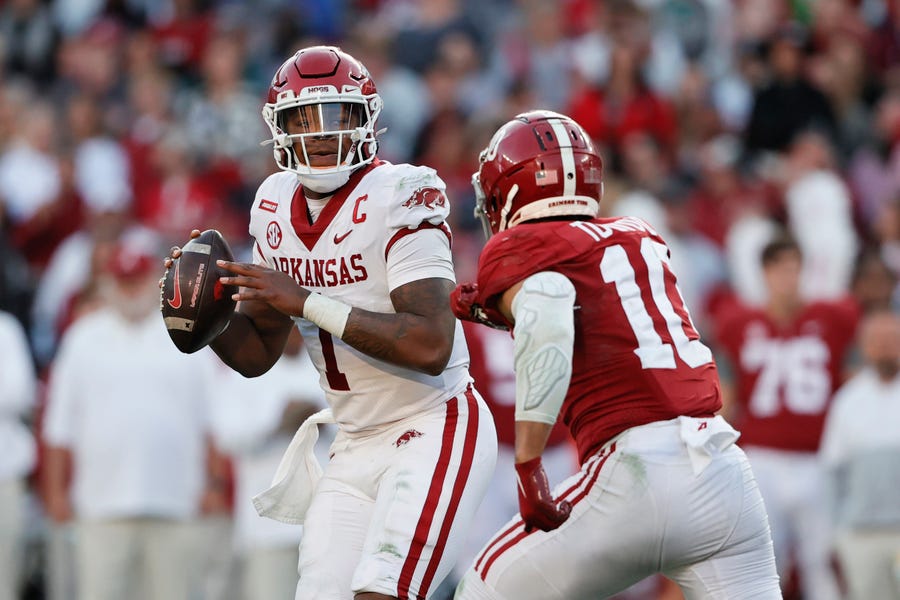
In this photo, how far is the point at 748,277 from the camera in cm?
956

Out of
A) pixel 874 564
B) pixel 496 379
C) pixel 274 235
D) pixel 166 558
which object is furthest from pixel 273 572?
pixel 274 235

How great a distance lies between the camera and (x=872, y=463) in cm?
779

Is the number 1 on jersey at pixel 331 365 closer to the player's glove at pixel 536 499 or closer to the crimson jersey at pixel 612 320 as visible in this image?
the crimson jersey at pixel 612 320

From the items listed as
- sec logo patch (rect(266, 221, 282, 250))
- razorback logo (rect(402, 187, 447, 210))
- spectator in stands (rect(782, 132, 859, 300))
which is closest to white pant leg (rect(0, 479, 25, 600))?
sec logo patch (rect(266, 221, 282, 250))

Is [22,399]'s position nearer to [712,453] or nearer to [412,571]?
[412,571]

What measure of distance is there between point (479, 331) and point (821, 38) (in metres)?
4.52

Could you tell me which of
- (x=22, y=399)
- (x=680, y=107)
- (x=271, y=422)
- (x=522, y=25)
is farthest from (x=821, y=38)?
(x=22, y=399)

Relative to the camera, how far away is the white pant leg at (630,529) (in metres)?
3.84

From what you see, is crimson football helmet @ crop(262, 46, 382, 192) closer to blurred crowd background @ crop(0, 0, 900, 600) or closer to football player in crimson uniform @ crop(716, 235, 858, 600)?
blurred crowd background @ crop(0, 0, 900, 600)

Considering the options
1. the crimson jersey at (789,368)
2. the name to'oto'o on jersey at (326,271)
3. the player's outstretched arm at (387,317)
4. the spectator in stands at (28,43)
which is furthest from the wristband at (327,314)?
the spectator in stands at (28,43)

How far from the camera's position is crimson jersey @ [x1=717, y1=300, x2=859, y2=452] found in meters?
→ 8.16

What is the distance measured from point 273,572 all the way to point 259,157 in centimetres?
353

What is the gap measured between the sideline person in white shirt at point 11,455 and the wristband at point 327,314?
3.89 metres

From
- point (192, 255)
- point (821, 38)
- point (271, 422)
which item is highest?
point (821, 38)
